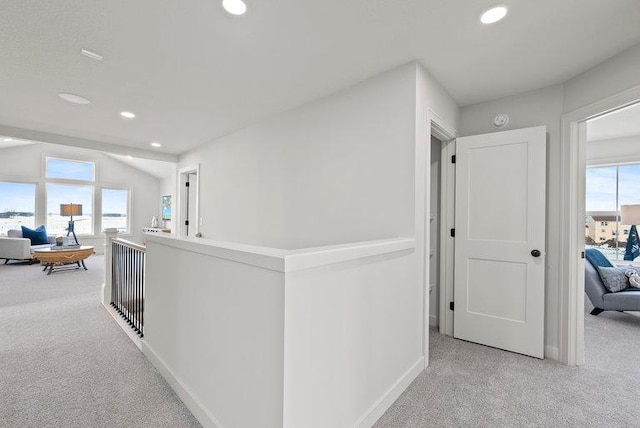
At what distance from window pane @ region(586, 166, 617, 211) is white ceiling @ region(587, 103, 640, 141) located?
0.62 meters

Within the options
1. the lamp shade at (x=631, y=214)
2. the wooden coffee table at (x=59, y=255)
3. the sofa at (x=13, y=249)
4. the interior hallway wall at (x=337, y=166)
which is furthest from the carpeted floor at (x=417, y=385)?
the sofa at (x=13, y=249)

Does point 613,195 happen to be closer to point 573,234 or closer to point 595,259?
point 595,259

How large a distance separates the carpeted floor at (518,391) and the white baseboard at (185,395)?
0.95m

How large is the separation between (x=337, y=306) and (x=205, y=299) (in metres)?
0.76

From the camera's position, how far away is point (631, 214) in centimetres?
418

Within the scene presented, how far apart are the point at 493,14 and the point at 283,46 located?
132 cm

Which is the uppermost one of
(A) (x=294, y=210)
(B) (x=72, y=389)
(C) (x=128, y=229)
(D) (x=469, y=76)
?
(D) (x=469, y=76)

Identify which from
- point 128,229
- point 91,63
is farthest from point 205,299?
point 128,229

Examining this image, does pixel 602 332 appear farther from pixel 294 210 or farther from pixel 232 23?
pixel 232 23

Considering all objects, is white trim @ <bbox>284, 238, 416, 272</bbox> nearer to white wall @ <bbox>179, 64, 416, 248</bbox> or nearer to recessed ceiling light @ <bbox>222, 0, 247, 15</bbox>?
white wall @ <bbox>179, 64, 416, 248</bbox>

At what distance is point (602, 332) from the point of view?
9.77 feet

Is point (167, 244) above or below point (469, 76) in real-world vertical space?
below

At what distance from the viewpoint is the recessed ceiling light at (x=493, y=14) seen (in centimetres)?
163

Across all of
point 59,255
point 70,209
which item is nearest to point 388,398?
point 59,255
